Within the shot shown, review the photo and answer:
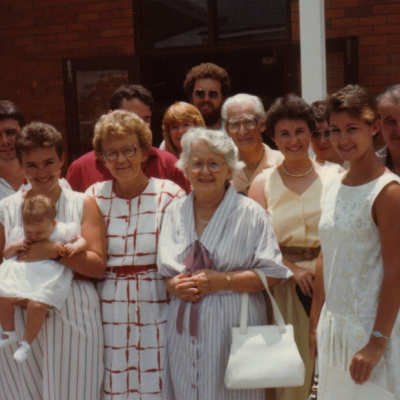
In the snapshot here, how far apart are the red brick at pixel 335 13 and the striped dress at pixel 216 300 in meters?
3.55

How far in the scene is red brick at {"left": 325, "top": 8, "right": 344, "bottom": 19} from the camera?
6.11 meters

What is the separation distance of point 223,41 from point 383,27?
164cm

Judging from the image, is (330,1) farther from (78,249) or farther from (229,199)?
(78,249)

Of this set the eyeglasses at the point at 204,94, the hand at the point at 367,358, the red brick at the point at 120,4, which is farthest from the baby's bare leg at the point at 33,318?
the red brick at the point at 120,4

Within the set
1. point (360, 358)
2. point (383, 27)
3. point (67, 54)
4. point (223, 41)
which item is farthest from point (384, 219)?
point (67, 54)

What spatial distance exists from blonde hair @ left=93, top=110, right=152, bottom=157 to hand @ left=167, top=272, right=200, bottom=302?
0.76 meters

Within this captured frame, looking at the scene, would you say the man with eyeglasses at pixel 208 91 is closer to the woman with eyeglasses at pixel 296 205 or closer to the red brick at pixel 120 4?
the woman with eyeglasses at pixel 296 205

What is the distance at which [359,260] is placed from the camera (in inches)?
105

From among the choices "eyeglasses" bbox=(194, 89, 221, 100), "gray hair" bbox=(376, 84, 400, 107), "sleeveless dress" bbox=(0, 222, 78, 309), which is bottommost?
"sleeveless dress" bbox=(0, 222, 78, 309)

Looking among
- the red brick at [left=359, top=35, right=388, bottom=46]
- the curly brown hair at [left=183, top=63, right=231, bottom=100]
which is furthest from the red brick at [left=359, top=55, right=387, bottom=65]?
the curly brown hair at [left=183, top=63, right=231, bottom=100]

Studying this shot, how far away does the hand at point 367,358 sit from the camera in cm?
260

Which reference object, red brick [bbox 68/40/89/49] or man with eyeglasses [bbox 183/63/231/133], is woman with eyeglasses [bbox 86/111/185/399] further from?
red brick [bbox 68/40/89/49]

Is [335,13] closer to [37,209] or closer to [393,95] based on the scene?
[393,95]

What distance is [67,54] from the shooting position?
276 inches
